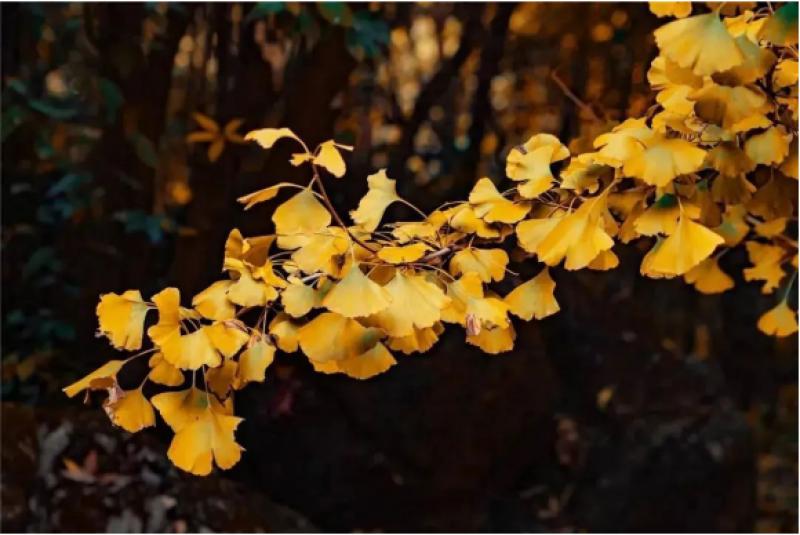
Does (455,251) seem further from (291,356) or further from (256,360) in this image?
(291,356)

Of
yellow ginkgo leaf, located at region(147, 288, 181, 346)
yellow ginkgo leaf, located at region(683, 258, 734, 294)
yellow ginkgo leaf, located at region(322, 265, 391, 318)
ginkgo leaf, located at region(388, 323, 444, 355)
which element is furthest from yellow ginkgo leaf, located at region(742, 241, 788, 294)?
→ yellow ginkgo leaf, located at region(147, 288, 181, 346)

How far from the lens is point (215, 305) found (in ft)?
2.63

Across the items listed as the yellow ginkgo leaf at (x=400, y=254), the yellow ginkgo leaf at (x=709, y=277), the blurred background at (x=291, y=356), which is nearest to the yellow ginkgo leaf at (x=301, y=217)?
the yellow ginkgo leaf at (x=400, y=254)

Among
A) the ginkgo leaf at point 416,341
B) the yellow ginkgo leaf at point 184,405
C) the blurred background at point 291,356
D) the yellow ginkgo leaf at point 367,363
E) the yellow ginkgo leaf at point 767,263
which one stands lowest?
the blurred background at point 291,356

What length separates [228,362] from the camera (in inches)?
32.2

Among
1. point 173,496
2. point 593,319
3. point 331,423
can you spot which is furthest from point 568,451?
point 173,496

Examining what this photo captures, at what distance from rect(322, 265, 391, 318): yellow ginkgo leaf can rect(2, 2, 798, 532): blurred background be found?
165 centimetres

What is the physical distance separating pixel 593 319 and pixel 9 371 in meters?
2.23

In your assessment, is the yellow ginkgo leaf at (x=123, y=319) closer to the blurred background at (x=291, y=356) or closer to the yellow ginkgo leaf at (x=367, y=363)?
the yellow ginkgo leaf at (x=367, y=363)

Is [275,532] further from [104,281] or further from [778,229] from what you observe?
[778,229]

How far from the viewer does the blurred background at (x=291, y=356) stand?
2.38 m

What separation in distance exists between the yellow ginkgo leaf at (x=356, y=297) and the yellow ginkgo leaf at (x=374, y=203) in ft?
0.65

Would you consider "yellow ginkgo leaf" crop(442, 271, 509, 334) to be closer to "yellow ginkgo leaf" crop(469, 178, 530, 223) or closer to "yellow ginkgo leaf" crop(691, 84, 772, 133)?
"yellow ginkgo leaf" crop(469, 178, 530, 223)

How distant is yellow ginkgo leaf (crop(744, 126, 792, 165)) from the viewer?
0.87 meters
